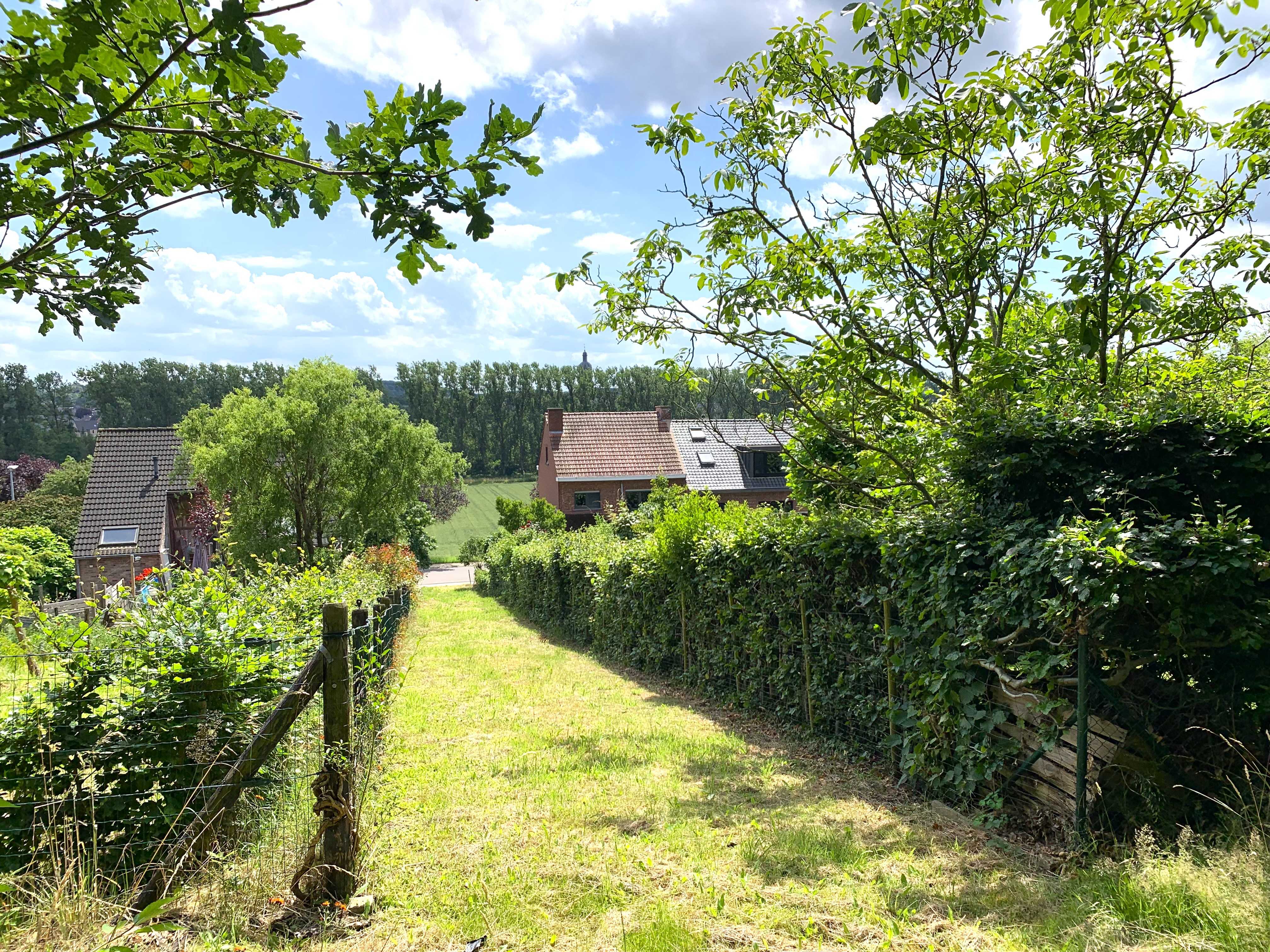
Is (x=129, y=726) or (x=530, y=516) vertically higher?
(x=530, y=516)

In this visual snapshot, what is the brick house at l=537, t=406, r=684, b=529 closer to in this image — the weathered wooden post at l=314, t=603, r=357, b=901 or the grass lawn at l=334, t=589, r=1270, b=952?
the grass lawn at l=334, t=589, r=1270, b=952

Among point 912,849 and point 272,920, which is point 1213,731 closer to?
point 912,849

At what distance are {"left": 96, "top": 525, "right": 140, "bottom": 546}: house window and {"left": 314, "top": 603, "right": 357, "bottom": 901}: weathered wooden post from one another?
34.2 m

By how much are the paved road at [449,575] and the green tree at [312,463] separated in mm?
14898

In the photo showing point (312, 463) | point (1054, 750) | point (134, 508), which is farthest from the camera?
point (134, 508)

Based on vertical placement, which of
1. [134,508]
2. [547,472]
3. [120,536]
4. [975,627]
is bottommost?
[120,536]

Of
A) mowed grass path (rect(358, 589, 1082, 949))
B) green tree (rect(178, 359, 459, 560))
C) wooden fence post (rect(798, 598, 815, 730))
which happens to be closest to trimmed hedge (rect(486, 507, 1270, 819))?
wooden fence post (rect(798, 598, 815, 730))

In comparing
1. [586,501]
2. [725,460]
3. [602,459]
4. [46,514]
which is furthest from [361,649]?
[46,514]

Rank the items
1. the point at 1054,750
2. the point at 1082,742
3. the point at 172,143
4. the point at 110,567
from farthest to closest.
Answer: the point at 110,567 < the point at 1054,750 < the point at 1082,742 < the point at 172,143

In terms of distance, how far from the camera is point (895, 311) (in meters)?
7.87

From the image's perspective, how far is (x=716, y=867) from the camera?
4.41 metres

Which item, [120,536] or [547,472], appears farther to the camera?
[547,472]

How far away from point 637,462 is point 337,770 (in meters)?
38.8

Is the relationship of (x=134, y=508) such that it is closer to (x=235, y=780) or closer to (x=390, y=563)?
(x=390, y=563)
